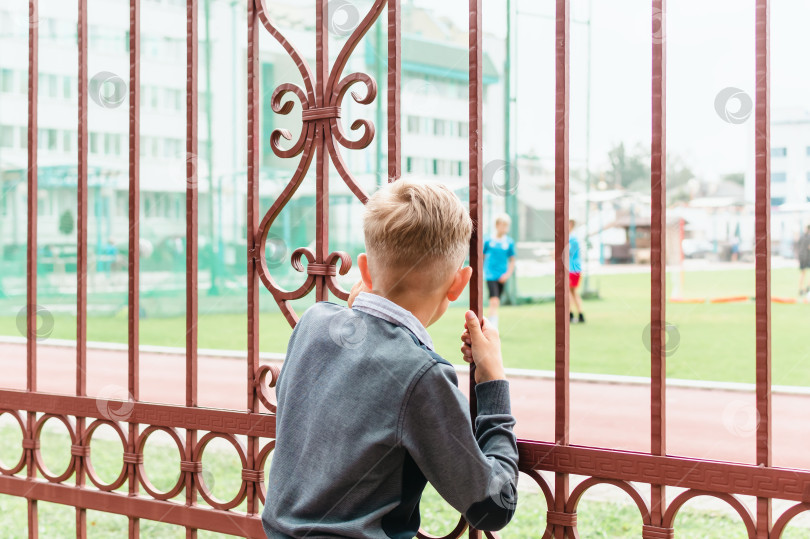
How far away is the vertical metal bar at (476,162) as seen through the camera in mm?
1697

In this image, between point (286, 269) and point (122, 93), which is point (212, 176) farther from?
point (122, 93)

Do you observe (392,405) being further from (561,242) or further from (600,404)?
(600,404)

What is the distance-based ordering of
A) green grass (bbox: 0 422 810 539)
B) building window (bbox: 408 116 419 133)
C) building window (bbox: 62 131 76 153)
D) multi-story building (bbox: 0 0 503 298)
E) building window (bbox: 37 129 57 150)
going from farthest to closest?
building window (bbox: 408 116 419 133) → building window (bbox: 62 131 76 153) → building window (bbox: 37 129 57 150) → multi-story building (bbox: 0 0 503 298) → green grass (bbox: 0 422 810 539)

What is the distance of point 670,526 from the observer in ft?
5.14

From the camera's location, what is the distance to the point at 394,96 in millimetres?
1796

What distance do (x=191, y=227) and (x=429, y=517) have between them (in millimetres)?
2329

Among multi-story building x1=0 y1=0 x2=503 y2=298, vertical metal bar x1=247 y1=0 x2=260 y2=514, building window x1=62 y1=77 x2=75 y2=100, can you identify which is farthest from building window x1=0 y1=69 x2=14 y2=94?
vertical metal bar x1=247 y1=0 x2=260 y2=514

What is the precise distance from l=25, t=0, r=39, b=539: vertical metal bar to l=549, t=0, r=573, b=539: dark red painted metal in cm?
161

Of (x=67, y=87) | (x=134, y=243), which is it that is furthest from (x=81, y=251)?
(x=67, y=87)

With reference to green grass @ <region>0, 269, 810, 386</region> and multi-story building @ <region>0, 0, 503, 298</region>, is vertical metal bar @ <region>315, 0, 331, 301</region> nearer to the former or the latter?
green grass @ <region>0, 269, 810, 386</region>

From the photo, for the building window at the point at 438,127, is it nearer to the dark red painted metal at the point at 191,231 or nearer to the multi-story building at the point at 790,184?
the multi-story building at the point at 790,184

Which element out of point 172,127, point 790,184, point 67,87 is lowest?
point 790,184

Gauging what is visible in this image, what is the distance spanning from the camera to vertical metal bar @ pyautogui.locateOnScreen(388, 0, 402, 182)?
179cm

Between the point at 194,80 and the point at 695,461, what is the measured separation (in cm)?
157
